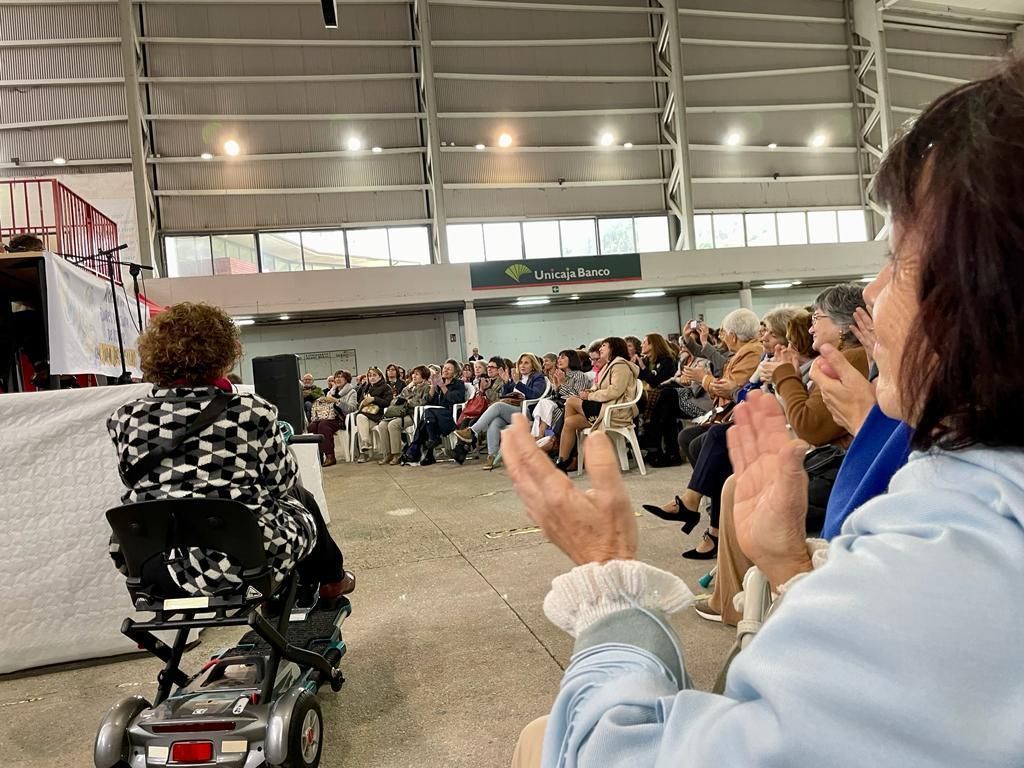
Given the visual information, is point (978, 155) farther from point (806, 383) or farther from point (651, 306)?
point (651, 306)

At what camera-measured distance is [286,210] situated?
13898mm

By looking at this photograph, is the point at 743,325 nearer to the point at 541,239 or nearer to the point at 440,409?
the point at 440,409

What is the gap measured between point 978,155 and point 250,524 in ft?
5.21

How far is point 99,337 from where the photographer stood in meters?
4.45

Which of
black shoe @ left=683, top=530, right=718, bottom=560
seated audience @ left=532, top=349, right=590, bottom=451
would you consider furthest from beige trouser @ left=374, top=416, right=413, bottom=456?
black shoe @ left=683, top=530, right=718, bottom=560

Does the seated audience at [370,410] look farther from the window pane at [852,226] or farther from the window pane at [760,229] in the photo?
the window pane at [852,226]

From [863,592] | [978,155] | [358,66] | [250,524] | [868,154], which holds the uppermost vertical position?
[358,66]

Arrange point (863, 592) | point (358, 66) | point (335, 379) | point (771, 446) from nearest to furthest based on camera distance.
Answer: point (863, 592), point (771, 446), point (335, 379), point (358, 66)

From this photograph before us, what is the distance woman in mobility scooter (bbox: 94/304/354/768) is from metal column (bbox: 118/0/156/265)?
12.4 metres

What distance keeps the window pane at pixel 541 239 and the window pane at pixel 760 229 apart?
4.72 metres

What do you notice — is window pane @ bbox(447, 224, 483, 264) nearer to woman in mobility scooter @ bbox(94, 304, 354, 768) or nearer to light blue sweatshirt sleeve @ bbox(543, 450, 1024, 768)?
woman in mobility scooter @ bbox(94, 304, 354, 768)

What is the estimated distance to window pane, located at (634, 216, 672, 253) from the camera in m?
15.5

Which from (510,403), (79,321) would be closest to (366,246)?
(510,403)

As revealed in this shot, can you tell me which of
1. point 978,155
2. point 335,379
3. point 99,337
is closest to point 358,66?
point 335,379
